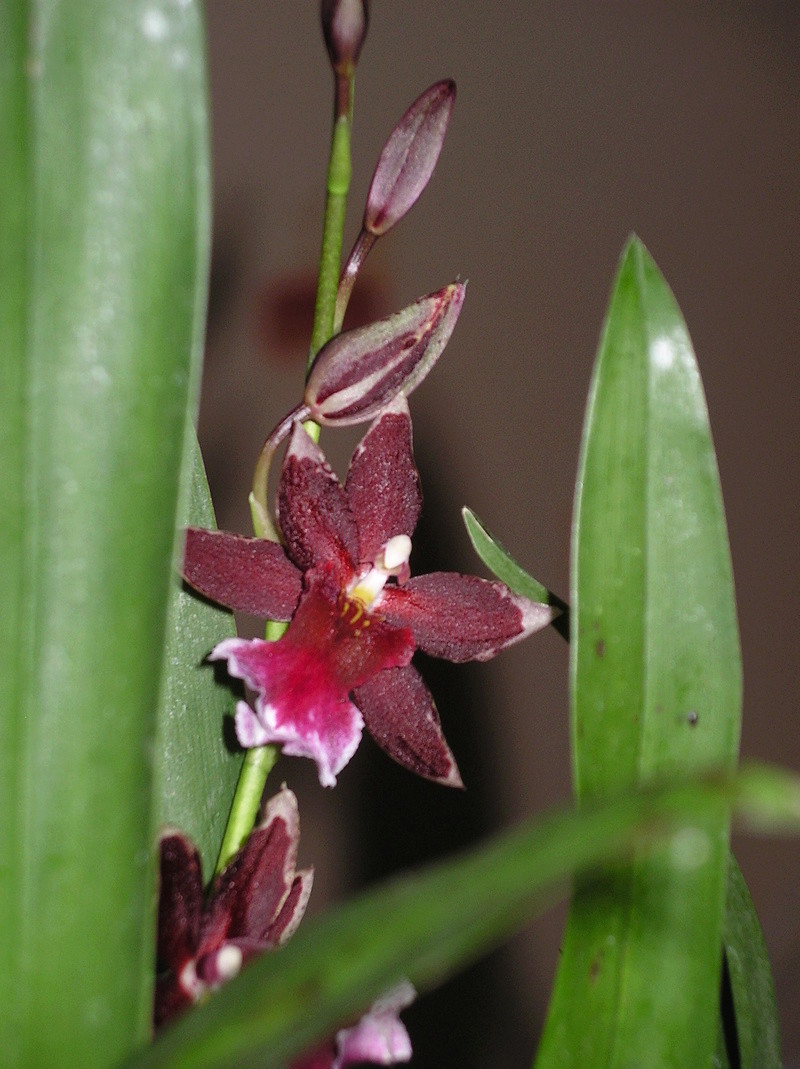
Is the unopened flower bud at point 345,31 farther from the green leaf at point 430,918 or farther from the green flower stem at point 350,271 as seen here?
the green leaf at point 430,918

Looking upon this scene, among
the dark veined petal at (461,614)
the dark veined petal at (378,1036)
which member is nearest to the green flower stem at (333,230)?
the dark veined petal at (461,614)

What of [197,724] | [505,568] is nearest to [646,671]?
[505,568]

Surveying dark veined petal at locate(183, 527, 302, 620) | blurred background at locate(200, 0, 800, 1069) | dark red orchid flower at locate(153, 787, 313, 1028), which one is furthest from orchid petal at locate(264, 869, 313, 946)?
blurred background at locate(200, 0, 800, 1069)

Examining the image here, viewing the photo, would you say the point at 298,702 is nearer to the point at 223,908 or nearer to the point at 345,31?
the point at 223,908

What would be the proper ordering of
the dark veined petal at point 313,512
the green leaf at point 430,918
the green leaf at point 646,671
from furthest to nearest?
the dark veined petal at point 313,512 → the green leaf at point 646,671 → the green leaf at point 430,918

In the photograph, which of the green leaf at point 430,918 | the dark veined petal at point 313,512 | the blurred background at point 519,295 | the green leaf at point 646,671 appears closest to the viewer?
the green leaf at point 430,918

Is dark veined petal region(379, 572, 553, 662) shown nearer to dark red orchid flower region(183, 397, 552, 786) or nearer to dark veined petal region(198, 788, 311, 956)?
dark red orchid flower region(183, 397, 552, 786)
